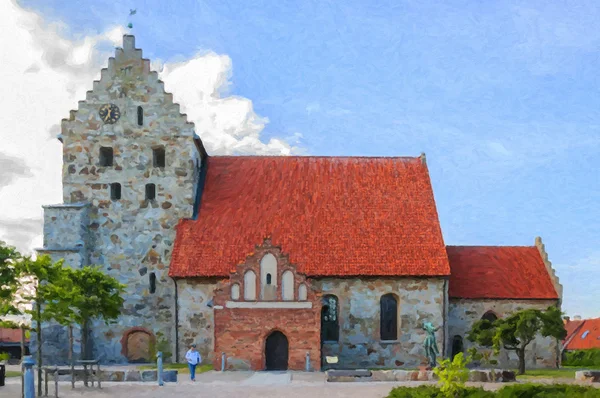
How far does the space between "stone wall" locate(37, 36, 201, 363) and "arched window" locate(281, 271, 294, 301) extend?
765 cm

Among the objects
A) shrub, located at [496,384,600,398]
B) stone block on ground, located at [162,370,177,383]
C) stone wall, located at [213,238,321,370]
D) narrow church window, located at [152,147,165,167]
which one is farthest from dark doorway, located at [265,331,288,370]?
shrub, located at [496,384,600,398]

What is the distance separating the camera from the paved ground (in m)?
23.1

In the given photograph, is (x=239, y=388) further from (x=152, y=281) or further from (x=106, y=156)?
(x=106, y=156)

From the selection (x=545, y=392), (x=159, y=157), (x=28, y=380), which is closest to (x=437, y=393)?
(x=545, y=392)

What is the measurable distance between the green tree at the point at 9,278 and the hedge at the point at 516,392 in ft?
45.2

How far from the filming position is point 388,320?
37.0m

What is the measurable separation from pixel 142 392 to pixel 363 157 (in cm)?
2275

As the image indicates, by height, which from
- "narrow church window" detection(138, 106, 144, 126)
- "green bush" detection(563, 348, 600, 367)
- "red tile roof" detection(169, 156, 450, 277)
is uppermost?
"narrow church window" detection(138, 106, 144, 126)

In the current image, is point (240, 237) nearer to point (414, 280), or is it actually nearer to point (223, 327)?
point (223, 327)

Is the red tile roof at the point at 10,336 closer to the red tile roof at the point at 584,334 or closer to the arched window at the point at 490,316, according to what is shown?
the arched window at the point at 490,316

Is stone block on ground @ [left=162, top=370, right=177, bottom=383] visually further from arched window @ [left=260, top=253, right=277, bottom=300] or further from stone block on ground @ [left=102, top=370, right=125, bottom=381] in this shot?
arched window @ [left=260, top=253, right=277, bottom=300]

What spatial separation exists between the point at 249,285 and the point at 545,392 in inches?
691

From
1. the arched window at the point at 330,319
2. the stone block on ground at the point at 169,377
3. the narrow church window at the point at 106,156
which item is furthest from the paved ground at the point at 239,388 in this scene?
the narrow church window at the point at 106,156

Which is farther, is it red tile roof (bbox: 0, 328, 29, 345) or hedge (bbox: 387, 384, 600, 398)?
red tile roof (bbox: 0, 328, 29, 345)
